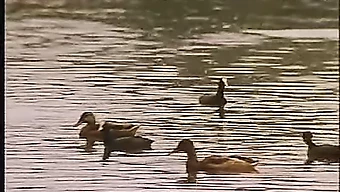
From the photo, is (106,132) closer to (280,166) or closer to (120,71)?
(120,71)

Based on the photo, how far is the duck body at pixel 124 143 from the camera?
1.28 metres

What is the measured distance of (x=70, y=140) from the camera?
4.22 ft

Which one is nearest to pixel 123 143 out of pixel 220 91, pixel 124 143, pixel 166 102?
pixel 124 143

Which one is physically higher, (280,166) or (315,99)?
(315,99)

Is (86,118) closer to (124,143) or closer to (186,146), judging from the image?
(124,143)

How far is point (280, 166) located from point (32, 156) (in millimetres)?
519

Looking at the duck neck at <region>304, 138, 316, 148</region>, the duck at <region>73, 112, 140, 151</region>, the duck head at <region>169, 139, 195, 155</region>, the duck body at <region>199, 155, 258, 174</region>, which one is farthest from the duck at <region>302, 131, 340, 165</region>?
the duck at <region>73, 112, 140, 151</region>

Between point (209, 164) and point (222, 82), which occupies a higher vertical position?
point (222, 82)

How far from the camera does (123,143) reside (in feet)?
4.21

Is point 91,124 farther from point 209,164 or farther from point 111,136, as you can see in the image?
point 209,164

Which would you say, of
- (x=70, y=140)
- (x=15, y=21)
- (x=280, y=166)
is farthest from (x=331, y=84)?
(x=15, y=21)

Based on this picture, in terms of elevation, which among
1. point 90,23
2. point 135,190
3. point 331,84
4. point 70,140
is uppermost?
point 90,23

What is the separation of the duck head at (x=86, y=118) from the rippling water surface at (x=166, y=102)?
11 millimetres

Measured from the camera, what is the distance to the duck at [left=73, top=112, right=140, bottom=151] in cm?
128
